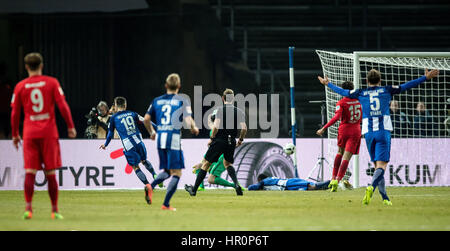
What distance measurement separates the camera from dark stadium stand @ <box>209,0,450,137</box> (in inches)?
1030

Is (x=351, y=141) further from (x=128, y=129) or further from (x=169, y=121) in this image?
(x=169, y=121)

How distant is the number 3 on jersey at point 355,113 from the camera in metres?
15.9

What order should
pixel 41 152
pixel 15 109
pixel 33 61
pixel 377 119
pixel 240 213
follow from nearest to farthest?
pixel 33 61 → pixel 41 152 → pixel 15 109 → pixel 240 213 → pixel 377 119

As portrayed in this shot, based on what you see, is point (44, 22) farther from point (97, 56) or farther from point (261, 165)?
point (261, 165)

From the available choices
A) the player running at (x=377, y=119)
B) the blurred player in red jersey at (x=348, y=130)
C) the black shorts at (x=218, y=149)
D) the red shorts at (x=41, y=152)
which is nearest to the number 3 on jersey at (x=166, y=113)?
the red shorts at (x=41, y=152)

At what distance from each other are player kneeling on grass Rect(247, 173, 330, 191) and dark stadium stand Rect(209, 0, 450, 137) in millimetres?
8443

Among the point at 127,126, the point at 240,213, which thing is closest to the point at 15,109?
the point at 240,213

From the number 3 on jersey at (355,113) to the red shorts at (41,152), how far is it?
25.6 ft

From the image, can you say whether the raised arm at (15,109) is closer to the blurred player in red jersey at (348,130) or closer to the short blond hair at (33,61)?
the short blond hair at (33,61)

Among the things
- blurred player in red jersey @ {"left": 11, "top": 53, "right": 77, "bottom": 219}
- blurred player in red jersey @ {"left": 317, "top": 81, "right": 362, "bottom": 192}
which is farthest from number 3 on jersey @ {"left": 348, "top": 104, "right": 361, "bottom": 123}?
blurred player in red jersey @ {"left": 11, "top": 53, "right": 77, "bottom": 219}

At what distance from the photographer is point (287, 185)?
17.1 meters

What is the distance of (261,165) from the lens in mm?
18938

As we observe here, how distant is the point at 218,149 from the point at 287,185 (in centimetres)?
263
